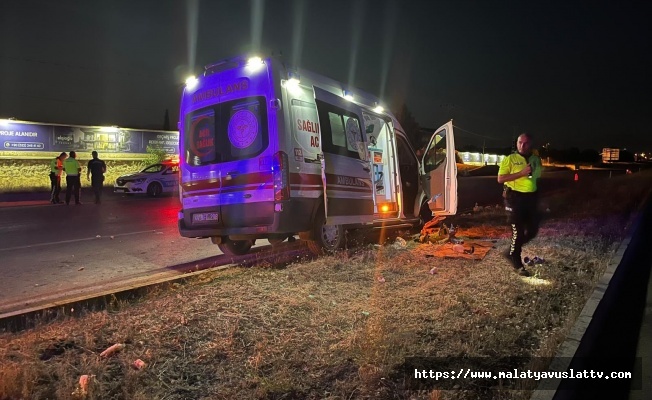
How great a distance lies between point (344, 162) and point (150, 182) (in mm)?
14960

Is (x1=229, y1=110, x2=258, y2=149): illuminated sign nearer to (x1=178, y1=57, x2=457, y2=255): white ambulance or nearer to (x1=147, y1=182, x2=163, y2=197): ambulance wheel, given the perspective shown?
(x1=178, y1=57, x2=457, y2=255): white ambulance

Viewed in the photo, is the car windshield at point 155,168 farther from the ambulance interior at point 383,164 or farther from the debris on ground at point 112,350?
the debris on ground at point 112,350

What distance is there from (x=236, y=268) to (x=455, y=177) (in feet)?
14.7

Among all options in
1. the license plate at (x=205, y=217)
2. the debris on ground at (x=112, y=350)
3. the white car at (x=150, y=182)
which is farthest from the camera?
the white car at (x=150, y=182)

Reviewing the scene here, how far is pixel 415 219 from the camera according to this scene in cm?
947

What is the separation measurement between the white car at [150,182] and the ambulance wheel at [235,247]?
1368cm

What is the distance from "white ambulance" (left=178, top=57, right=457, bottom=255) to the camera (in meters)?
6.32

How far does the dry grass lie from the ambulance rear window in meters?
1.63

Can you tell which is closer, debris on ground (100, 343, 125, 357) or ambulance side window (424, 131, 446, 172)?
debris on ground (100, 343, 125, 357)

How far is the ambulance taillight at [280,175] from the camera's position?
20.4 ft

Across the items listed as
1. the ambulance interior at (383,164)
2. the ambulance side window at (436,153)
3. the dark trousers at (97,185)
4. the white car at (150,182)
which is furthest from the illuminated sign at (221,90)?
the white car at (150,182)

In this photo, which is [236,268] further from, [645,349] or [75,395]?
[645,349]

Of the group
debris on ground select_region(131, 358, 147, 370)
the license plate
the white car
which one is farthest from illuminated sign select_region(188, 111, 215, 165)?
the white car

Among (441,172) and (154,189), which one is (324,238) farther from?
(154,189)
